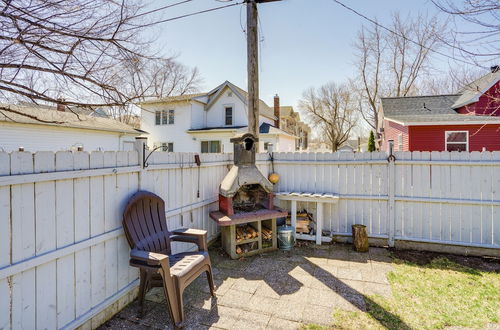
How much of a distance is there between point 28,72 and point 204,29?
13.4ft

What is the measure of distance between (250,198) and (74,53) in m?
3.41

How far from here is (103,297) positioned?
2.67 meters

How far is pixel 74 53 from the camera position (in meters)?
2.47

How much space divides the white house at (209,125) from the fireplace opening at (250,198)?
474 inches

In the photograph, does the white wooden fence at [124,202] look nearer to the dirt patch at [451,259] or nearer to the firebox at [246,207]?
the dirt patch at [451,259]

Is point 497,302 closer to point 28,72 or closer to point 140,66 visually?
point 140,66

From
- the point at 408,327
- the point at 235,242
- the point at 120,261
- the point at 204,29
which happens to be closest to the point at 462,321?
the point at 408,327

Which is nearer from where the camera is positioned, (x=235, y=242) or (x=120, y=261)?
(x=120, y=261)

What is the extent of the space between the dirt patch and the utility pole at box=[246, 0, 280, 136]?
3391 millimetres

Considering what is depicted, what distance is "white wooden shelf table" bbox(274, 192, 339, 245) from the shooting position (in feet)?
16.3

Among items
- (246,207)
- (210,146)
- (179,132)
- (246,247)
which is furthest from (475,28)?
(179,132)

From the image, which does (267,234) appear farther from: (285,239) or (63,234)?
(63,234)

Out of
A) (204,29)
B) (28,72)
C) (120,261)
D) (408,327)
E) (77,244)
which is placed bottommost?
(408,327)

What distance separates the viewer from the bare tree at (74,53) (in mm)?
2117
